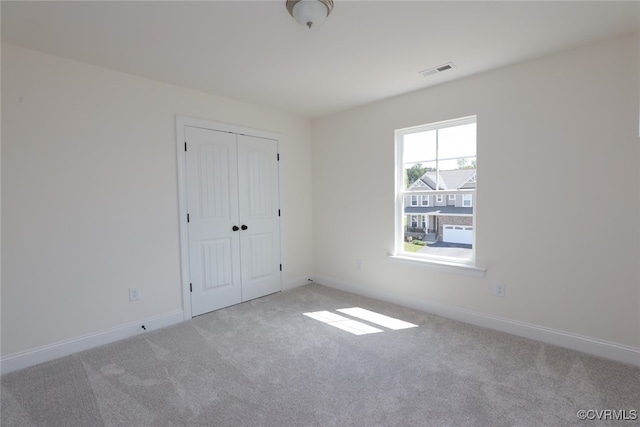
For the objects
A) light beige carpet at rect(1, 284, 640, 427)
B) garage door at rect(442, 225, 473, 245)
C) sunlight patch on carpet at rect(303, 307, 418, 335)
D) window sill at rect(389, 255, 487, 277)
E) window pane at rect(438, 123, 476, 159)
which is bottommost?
light beige carpet at rect(1, 284, 640, 427)

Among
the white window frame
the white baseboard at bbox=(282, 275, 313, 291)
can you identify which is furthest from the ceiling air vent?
the white baseboard at bbox=(282, 275, 313, 291)

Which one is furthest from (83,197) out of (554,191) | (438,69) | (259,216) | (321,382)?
(554,191)

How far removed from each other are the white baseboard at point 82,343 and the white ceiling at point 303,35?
2.35 m

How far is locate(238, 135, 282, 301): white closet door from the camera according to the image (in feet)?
12.0

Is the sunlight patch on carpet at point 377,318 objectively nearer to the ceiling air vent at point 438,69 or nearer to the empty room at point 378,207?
the empty room at point 378,207

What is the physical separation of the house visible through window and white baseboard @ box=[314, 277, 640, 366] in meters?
0.53

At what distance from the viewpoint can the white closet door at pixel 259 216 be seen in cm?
367

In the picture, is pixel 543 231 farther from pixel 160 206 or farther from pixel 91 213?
pixel 91 213

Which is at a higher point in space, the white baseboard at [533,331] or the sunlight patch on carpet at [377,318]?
the white baseboard at [533,331]

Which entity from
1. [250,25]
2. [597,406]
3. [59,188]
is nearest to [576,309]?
[597,406]

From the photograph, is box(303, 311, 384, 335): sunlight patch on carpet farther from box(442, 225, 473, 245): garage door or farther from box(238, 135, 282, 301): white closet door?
box(442, 225, 473, 245): garage door

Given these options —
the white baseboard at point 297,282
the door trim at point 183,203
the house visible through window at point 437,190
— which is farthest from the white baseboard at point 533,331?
the door trim at point 183,203

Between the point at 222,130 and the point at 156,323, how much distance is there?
2164 millimetres

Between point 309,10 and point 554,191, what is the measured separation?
7.84 ft
